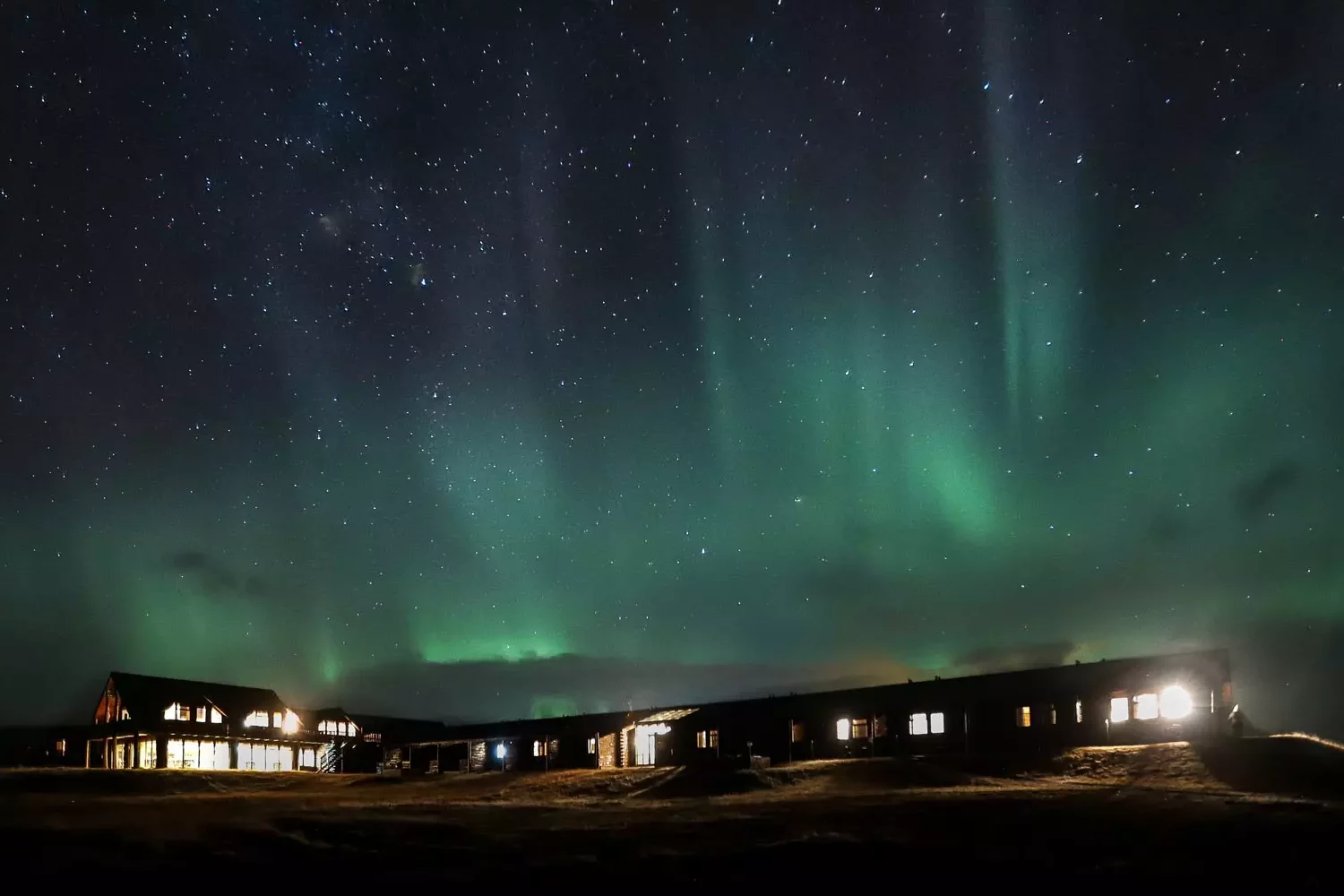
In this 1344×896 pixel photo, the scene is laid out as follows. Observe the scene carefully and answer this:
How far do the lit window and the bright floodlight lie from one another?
26 cm

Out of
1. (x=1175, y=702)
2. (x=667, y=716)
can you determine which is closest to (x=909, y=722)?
(x=1175, y=702)

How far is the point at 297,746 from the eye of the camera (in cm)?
8275

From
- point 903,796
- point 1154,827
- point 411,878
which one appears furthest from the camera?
point 903,796

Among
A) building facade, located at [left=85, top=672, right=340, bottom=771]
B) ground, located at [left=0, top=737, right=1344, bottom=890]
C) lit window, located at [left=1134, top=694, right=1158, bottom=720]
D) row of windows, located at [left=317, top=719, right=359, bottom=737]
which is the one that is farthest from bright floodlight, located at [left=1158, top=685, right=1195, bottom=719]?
row of windows, located at [left=317, top=719, right=359, bottom=737]

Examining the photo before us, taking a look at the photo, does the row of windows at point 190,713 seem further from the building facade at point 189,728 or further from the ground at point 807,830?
the ground at point 807,830

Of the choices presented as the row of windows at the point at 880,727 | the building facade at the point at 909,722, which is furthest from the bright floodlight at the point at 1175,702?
the row of windows at the point at 880,727

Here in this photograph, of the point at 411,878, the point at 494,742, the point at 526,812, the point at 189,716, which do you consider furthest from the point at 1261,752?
the point at 189,716

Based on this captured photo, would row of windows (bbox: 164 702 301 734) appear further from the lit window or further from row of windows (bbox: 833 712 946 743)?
the lit window

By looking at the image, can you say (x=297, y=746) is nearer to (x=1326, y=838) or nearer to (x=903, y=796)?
(x=903, y=796)

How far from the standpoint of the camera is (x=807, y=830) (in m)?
27.4

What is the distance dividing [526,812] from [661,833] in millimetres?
8696

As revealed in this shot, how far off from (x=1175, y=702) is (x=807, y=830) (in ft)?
79.3

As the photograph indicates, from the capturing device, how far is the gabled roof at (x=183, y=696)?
234ft

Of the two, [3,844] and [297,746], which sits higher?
[3,844]
